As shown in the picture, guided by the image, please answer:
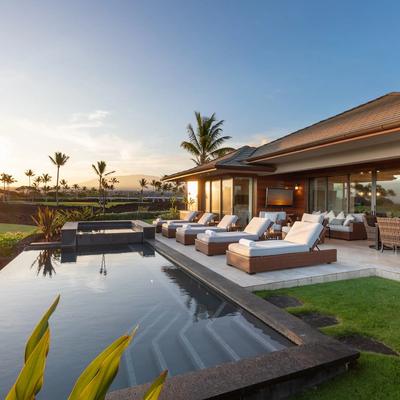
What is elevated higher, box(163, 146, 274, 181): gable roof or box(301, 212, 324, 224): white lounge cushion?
box(163, 146, 274, 181): gable roof

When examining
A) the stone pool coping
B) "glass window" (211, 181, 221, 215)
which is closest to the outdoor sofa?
"glass window" (211, 181, 221, 215)

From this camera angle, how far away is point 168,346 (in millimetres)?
3324

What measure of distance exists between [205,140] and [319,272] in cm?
2212

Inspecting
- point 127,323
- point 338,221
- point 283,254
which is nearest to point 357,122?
point 338,221

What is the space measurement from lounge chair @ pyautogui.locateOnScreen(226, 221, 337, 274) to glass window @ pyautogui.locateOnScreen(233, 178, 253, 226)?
25.1 feet

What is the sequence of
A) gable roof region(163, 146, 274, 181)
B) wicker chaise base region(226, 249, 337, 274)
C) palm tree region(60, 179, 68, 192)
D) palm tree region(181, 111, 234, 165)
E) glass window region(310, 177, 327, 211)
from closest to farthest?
wicker chaise base region(226, 249, 337, 274) < gable roof region(163, 146, 274, 181) < glass window region(310, 177, 327, 211) < palm tree region(181, 111, 234, 165) < palm tree region(60, 179, 68, 192)

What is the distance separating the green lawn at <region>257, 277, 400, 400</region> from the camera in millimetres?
2467

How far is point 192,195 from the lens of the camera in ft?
64.3

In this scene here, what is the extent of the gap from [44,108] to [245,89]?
31.3 feet

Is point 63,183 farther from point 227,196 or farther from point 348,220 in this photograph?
point 348,220

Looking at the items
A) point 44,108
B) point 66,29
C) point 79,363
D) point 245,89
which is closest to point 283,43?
point 245,89

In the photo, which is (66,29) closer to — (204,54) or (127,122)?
(204,54)

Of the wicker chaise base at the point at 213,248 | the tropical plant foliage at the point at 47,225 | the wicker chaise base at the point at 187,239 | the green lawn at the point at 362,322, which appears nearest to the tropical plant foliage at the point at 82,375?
the green lawn at the point at 362,322

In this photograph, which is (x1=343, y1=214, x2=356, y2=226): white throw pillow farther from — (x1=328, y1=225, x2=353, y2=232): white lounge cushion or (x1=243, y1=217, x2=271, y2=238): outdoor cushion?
(x1=243, y1=217, x2=271, y2=238): outdoor cushion
